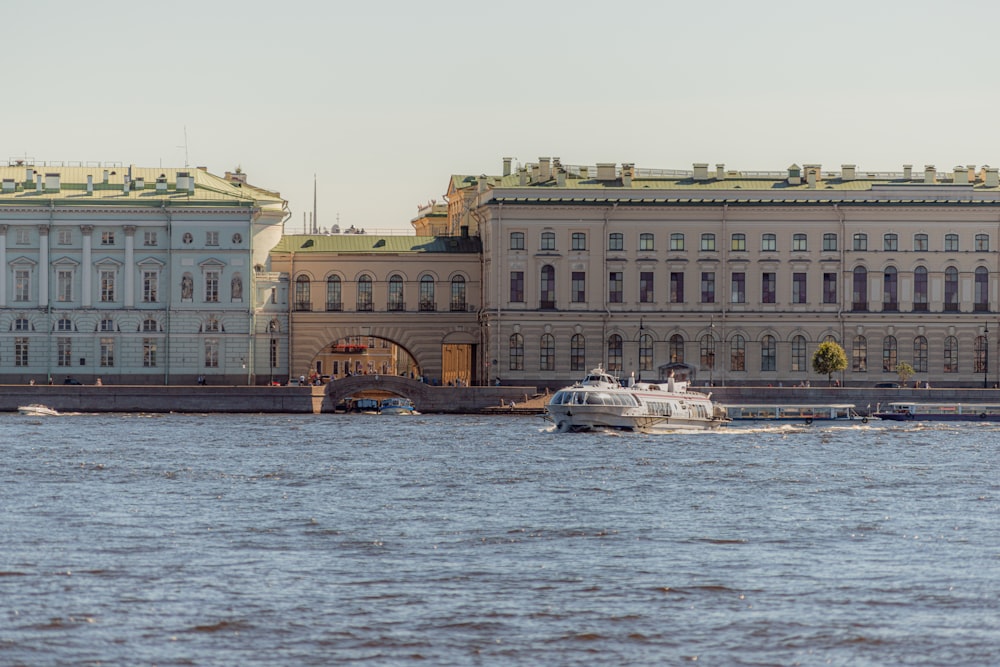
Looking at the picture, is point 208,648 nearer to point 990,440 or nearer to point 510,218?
point 990,440

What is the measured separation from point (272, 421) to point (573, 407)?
1680cm

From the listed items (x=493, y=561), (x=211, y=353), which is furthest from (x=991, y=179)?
(x=493, y=561)

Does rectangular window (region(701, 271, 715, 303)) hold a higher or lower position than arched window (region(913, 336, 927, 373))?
higher

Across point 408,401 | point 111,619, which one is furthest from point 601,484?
point 408,401

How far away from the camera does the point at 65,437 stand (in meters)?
71.4

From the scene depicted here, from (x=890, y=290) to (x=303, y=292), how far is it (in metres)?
30.7

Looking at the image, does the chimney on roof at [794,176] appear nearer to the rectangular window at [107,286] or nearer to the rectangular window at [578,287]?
the rectangular window at [578,287]

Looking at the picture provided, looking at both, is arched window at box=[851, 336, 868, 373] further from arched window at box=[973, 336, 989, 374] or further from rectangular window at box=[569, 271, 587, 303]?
rectangular window at box=[569, 271, 587, 303]

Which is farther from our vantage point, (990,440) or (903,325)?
(903,325)

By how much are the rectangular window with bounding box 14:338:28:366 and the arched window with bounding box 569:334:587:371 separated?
91.0 feet

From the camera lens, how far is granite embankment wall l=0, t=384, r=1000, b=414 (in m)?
94.5

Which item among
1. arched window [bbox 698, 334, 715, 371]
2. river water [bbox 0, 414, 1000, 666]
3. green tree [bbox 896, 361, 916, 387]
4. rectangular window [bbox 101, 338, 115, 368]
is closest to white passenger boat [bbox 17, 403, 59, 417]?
rectangular window [bbox 101, 338, 115, 368]

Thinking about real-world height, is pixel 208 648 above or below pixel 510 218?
below

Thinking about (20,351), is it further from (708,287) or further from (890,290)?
(890,290)
